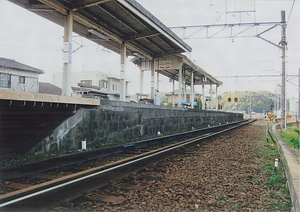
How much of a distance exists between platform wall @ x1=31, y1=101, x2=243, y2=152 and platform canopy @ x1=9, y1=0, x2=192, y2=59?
3.44 m

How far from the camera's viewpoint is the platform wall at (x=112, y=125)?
7.88m

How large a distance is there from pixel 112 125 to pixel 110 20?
14.8 feet

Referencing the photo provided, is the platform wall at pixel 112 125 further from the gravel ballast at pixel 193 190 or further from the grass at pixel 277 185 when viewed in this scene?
the grass at pixel 277 185

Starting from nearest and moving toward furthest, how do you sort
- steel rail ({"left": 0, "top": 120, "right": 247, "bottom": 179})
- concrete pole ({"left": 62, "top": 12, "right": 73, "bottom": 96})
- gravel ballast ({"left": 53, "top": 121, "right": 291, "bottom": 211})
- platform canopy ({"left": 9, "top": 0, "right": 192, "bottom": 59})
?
gravel ballast ({"left": 53, "top": 121, "right": 291, "bottom": 211}) < steel rail ({"left": 0, "top": 120, "right": 247, "bottom": 179}) < platform canopy ({"left": 9, "top": 0, "right": 192, "bottom": 59}) < concrete pole ({"left": 62, "top": 12, "right": 73, "bottom": 96})

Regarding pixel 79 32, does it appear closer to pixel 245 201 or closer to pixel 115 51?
pixel 115 51

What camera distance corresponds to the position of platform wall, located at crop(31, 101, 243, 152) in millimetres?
7877

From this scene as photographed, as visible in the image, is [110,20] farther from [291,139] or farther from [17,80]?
[291,139]

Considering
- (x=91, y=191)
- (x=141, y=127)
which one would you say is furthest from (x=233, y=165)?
(x=141, y=127)

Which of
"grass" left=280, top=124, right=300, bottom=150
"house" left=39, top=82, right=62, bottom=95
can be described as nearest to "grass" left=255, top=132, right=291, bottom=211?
"grass" left=280, top=124, right=300, bottom=150

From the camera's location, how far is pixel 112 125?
33.9 feet

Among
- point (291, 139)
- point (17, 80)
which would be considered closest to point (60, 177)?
point (17, 80)

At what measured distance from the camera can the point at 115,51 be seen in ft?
56.3

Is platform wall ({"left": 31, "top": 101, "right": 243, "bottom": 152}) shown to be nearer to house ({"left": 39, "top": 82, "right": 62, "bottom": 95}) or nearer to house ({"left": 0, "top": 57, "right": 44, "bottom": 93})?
house ({"left": 0, "top": 57, "right": 44, "bottom": 93})

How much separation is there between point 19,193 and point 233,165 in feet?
15.9
